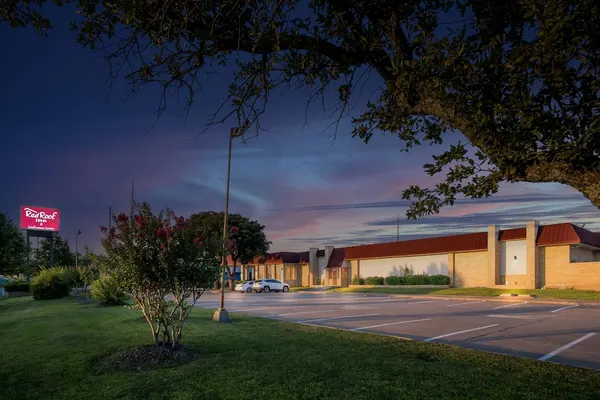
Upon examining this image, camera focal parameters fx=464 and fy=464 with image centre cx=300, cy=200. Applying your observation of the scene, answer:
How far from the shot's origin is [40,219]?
54.7 metres

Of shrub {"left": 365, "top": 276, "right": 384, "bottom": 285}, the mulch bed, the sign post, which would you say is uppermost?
the sign post

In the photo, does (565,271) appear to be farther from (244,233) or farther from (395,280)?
(244,233)

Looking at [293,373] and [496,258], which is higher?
[496,258]

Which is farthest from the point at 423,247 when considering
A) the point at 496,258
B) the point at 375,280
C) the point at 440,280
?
the point at 496,258

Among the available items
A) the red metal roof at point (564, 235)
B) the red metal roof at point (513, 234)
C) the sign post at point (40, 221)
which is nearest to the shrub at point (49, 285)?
the sign post at point (40, 221)

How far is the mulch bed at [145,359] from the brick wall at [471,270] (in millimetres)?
31981

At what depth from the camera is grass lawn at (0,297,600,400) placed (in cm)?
618

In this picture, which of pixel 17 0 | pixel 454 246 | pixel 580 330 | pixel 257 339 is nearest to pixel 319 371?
pixel 257 339

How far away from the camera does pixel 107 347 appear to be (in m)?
9.91

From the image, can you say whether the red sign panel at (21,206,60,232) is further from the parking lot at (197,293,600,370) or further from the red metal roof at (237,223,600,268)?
the parking lot at (197,293,600,370)

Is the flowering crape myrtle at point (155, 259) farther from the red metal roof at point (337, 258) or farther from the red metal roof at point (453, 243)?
the red metal roof at point (337, 258)

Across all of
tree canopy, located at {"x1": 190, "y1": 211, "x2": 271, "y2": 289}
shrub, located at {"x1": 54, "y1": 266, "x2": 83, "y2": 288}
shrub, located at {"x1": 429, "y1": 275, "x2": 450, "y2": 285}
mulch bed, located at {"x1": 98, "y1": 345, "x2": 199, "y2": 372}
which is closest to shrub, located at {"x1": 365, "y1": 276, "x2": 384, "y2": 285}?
shrub, located at {"x1": 429, "y1": 275, "x2": 450, "y2": 285}

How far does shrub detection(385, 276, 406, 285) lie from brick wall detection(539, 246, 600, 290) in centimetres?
1186

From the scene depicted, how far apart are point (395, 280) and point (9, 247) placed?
31222 mm
